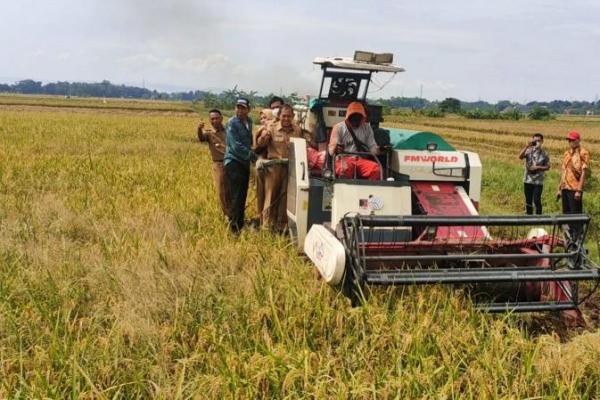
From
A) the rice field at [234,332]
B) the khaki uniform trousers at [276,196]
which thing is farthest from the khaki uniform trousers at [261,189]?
the rice field at [234,332]

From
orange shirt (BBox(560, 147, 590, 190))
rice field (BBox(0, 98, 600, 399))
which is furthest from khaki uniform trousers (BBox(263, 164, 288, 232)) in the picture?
orange shirt (BBox(560, 147, 590, 190))

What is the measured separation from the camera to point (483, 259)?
4.30 metres

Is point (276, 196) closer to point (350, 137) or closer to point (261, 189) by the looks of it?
point (261, 189)

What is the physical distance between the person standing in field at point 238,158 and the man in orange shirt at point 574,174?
15.0ft

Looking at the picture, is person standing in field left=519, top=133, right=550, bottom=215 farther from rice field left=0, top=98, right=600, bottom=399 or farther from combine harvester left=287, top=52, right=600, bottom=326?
rice field left=0, top=98, right=600, bottom=399

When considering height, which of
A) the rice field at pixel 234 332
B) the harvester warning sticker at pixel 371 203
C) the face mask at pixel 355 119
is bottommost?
the rice field at pixel 234 332

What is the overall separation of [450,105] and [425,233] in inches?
3243

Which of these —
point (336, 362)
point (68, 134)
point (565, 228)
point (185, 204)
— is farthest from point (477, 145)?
point (336, 362)

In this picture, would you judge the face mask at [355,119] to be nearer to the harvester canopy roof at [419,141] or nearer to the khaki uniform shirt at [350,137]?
the khaki uniform shirt at [350,137]

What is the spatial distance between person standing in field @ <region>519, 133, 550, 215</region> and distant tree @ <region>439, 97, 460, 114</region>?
7010 cm

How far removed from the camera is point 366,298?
3.98 metres

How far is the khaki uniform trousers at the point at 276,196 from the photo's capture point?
655 cm

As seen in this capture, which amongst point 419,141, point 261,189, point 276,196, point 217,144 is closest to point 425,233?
point 419,141

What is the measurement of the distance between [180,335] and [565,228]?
300 centimetres
